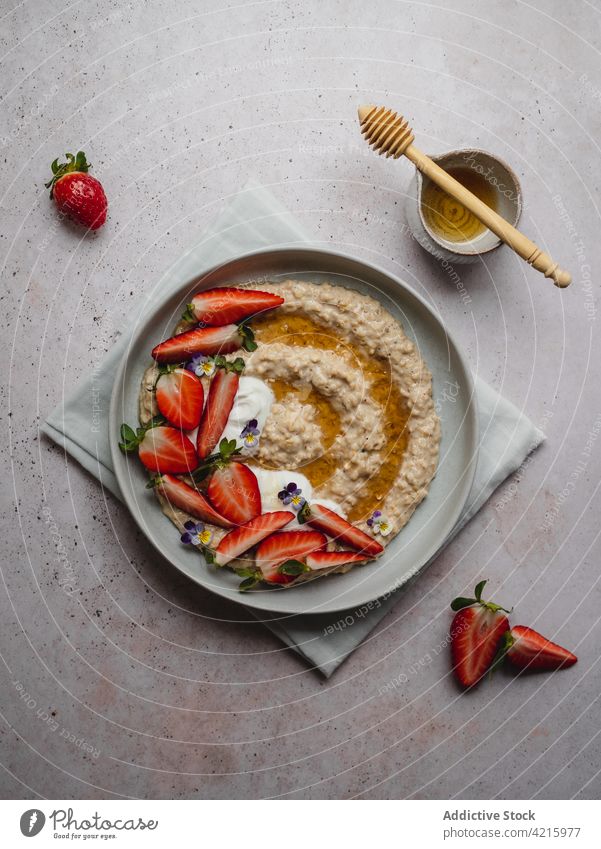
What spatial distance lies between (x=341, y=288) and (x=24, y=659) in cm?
152

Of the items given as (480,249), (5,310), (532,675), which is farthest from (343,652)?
(5,310)

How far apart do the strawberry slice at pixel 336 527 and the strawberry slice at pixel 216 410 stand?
33 cm

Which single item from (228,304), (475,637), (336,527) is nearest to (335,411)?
(336,527)

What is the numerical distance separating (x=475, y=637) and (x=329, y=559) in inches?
23.0

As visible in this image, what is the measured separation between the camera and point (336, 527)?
206 cm

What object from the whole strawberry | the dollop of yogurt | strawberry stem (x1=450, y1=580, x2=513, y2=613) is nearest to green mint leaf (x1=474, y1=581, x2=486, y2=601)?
strawberry stem (x1=450, y1=580, x2=513, y2=613)

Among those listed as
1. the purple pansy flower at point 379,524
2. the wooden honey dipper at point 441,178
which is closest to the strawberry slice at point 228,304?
the wooden honey dipper at point 441,178

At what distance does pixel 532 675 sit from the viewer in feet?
7.57

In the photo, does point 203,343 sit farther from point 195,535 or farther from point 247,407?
point 195,535

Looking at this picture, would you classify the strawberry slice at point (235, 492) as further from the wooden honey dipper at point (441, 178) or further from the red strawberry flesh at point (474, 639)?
the wooden honey dipper at point (441, 178)

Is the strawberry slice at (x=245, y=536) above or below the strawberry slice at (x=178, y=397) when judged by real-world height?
below

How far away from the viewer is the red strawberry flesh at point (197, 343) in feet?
6.66

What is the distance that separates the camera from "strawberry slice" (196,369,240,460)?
2.03m
